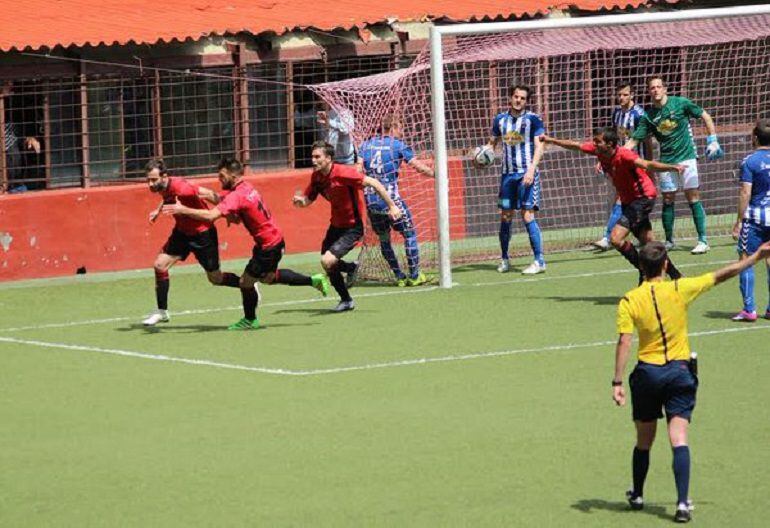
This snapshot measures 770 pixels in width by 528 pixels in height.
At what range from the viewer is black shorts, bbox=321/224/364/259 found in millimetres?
17266

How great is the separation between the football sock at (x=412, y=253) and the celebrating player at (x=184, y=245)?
3094 mm

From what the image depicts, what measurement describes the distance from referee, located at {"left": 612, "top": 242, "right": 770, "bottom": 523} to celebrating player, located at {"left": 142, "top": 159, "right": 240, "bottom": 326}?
25.4 feet

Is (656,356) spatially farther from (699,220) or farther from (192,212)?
(699,220)

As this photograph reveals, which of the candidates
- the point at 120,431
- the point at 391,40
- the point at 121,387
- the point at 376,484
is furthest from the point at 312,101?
the point at 376,484

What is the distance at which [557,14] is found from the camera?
26.2m

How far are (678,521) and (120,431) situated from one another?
4.27 meters

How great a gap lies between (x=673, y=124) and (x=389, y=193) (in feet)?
11.5

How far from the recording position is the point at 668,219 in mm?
21094

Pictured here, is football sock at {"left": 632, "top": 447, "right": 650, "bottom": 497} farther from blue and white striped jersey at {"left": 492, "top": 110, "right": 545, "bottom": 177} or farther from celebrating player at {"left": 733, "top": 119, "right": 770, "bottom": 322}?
blue and white striped jersey at {"left": 492, "top": 110, "right": 545, "bottom": 177}

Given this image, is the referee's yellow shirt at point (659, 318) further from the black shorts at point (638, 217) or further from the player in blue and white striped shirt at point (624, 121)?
the player in blue and white striped shirt at point (624, 121)

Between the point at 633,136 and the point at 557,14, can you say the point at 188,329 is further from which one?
the point at 557,14

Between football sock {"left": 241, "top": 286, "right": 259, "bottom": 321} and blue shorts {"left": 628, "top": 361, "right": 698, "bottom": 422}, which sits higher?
blue shorts {"left": 628, "top": 361, "right": 698, "bottom": 422}

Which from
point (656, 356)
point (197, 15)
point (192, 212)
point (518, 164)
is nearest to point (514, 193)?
point (518, 164)

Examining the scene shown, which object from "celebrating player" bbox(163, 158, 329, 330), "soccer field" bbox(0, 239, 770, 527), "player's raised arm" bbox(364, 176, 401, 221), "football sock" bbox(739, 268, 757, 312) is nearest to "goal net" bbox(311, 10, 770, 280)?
"soccer field" bbox(0, 239, 770, 527)
